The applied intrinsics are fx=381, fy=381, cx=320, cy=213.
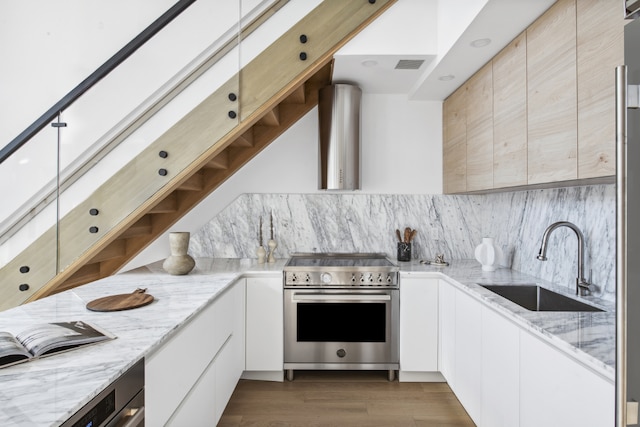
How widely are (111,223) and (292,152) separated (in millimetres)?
1621

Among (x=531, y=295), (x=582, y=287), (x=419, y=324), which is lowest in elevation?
(x=419, y=324)

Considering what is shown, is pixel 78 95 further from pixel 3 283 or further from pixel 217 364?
pixel 217 364

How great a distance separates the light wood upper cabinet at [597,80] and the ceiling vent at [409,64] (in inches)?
46.0

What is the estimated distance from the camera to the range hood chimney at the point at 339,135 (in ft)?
10.0

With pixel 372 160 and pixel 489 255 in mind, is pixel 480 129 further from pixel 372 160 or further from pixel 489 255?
pixel 372 160

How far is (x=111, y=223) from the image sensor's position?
2.30 m

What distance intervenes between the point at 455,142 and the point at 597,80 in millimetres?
1657

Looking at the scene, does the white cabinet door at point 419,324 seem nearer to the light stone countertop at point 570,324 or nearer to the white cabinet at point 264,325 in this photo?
the light stone countertop at point 570,324

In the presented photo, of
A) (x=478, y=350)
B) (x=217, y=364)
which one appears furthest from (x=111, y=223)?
(x=478, y=350)

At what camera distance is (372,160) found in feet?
11.3

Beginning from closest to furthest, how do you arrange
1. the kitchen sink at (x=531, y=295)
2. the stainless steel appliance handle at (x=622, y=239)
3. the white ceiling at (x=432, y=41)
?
the stainless steel appliance handle at (x=622, y=239)
the white ceiling at (x=432, y=41)
the kitchen sink at (x=531, y=295)

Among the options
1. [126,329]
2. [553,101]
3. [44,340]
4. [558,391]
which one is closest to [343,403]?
[558,391]

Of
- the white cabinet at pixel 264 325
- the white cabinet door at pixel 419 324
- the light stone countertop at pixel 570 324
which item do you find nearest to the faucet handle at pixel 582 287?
the light stone countertop at pixel 570 324

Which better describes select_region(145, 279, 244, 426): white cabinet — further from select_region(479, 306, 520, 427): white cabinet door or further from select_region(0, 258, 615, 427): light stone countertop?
select_region(479, 306, 520, 427): white cabinet door
